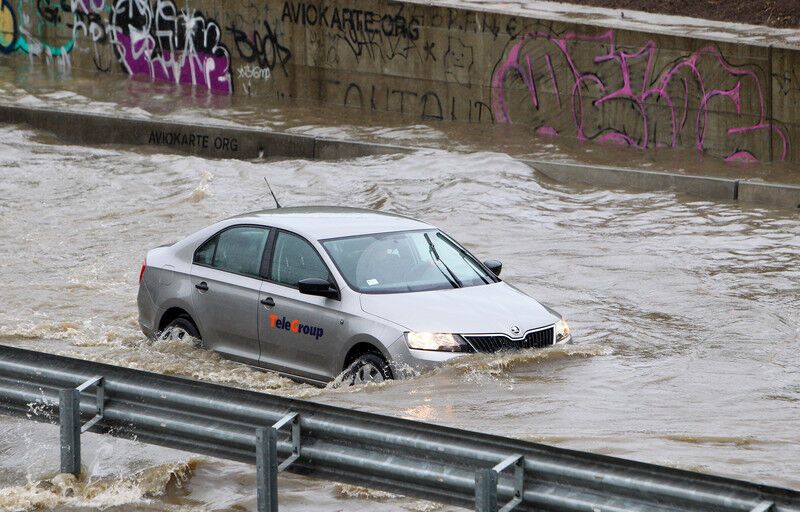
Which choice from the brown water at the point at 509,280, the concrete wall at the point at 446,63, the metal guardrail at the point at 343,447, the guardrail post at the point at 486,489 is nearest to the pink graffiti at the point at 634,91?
the concrete wall at the point at 446,63

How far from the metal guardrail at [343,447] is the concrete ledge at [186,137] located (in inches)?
631

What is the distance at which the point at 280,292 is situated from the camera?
10875 millimetres

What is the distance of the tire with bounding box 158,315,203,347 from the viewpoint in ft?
38.1

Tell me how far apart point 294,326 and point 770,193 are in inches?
424

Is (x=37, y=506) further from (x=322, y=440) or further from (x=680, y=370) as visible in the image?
(x=680, y=370)

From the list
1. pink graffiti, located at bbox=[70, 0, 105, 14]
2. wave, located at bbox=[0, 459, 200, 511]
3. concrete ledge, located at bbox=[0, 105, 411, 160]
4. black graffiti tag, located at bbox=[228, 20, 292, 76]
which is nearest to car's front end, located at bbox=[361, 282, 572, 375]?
wave, located at bbox=[0, 459, 200, 511]

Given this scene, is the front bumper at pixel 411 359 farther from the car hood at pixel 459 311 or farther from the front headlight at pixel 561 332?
the front headlight at pixel 561 332

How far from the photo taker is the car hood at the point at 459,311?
33.2ft

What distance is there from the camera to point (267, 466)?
6676 mm

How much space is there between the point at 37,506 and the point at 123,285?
27.4 feet

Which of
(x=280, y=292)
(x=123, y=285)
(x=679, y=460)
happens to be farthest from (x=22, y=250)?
(x=679, y=460)

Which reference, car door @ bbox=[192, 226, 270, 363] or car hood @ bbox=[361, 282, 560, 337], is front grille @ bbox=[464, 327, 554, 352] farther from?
car door @ bbox=[192, 226, 270, 363]

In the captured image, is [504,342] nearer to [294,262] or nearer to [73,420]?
[294,262]

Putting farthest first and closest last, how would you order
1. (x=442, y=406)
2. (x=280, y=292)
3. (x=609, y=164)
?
1. (x=609, y=164)
2. (x=280, y=292)
3. (x=442, y=406)
